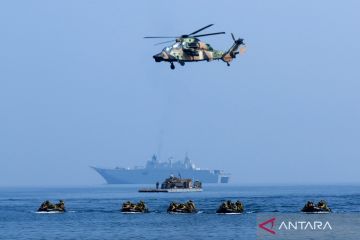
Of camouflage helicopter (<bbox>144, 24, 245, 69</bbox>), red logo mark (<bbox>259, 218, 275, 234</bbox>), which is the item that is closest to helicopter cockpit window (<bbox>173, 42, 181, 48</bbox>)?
camouflage helicopter (<bbox>144, 24, 245, 69</bbox>)

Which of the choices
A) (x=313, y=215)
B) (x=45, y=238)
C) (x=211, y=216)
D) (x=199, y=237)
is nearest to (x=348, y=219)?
(x=313, y=215)

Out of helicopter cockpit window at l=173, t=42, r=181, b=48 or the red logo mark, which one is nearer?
helicopter cockpit window at l=173, t=42, r=181, b=48

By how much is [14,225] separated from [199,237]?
32418 millimetres

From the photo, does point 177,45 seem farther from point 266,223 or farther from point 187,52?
point 266,223

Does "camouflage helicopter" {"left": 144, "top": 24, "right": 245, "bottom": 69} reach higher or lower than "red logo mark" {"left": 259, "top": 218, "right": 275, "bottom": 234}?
higher

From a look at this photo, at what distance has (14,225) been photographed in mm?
109000

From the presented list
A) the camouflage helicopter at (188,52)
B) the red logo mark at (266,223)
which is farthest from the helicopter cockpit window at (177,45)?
the red logo mark at (266,223)

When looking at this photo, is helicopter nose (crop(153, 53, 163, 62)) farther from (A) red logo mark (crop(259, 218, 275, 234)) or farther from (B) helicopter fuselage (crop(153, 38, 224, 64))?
(A) red logo mark (crop(259, 218, 275, 234))

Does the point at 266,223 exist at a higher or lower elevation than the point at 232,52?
lower

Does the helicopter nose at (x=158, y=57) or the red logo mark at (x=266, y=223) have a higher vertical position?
the helicopter nose at (x=158, y=57)

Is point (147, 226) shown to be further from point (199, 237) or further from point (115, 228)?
point (199, 237)

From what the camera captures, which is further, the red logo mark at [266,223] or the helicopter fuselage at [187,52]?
the red logo mark at [266,223]

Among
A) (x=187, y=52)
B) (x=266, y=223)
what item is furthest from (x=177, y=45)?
(x=266, y=223)

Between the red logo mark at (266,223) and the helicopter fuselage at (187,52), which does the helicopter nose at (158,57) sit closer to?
the helicopter fuselage at (187,52)
